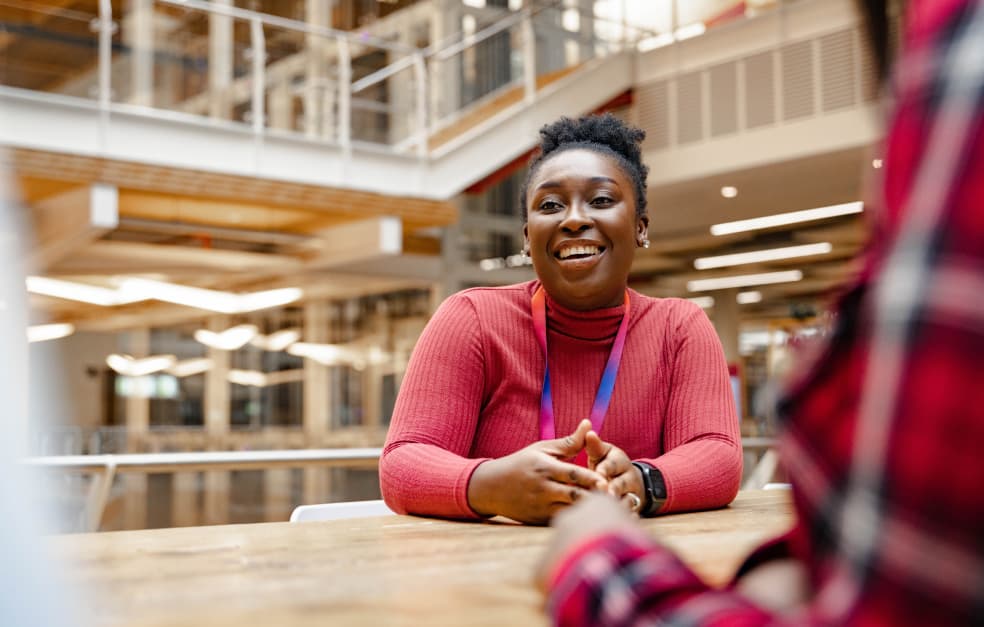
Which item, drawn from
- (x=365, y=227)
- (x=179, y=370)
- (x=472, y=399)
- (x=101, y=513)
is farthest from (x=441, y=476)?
(x=179, y=370)

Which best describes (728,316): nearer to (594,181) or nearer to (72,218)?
(72,218)

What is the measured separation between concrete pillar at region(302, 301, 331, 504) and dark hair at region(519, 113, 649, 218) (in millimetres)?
9703

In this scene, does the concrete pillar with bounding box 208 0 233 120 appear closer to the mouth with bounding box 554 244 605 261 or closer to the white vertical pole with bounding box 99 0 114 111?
the white vertical pole with bounding box 99 0 114 111

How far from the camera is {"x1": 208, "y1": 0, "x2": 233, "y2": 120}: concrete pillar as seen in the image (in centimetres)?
788

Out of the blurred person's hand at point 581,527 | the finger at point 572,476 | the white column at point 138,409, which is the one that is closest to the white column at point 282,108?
the white column at point 138,409

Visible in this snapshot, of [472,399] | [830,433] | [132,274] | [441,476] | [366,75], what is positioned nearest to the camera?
[830,433]

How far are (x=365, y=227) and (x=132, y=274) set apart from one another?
A: 2.45 meters

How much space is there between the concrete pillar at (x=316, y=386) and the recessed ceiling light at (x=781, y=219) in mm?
4792

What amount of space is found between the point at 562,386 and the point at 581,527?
116 centimetres

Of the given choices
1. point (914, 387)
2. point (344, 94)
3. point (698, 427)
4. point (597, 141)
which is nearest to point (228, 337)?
point (344, 94)

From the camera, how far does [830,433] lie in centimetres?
46

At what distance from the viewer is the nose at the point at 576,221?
1.76 meters

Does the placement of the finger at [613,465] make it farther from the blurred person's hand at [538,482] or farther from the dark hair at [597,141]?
the dark hair at [597,141]

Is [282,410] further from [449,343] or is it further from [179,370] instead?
[449,343]
